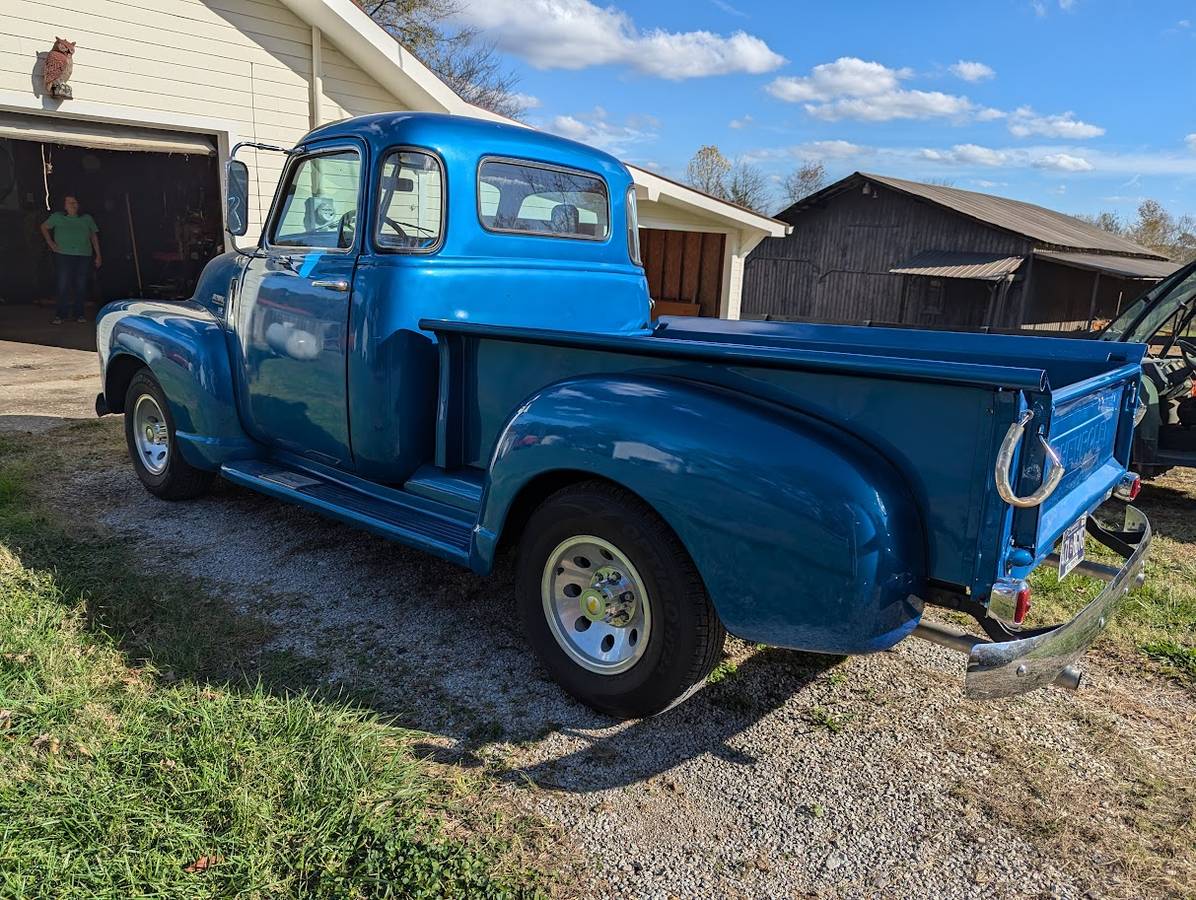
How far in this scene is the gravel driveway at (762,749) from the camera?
8.14 ft

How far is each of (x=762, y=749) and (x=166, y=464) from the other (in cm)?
395

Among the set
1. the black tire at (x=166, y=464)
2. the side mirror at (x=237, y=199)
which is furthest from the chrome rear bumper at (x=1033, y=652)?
the black tire at (x=166, y=464)

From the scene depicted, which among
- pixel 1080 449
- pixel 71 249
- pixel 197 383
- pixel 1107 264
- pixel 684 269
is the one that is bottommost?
pixel 197 383

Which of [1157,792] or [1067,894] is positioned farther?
[1157,792]

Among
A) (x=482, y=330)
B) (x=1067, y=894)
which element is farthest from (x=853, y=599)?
(x=482, y=330)

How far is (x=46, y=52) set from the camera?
8.30 metres

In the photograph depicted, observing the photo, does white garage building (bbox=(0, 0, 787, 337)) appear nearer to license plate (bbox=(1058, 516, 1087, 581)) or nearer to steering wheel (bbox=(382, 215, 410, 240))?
steering wheel (bbox=(382, 215, 410, 240))

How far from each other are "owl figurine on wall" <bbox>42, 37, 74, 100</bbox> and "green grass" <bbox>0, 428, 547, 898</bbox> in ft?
22.2

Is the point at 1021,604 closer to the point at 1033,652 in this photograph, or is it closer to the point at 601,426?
the point at 1033,652

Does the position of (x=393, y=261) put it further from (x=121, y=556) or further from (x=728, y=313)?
(x=728, y=313)

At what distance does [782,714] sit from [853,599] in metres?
0.99

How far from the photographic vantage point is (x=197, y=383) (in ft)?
15.6

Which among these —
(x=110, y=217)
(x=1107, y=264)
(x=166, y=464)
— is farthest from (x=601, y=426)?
(x=1107, y=264)

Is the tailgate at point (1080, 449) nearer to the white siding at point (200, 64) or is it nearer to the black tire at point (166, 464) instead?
the black tire at point (166, 464)
